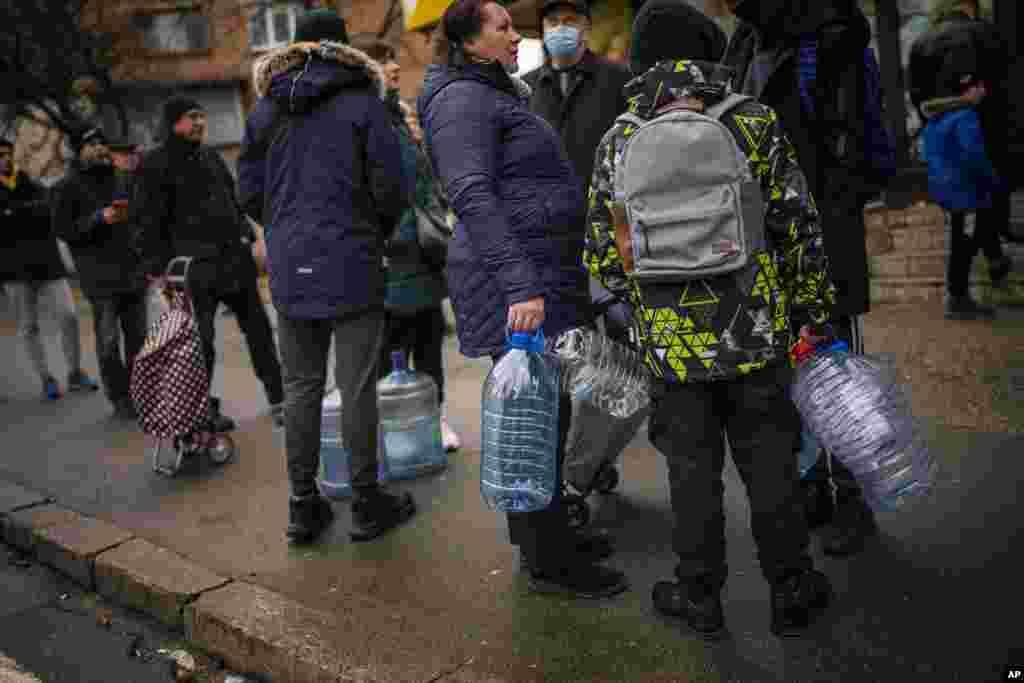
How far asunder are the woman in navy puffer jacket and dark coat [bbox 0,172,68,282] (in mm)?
5525

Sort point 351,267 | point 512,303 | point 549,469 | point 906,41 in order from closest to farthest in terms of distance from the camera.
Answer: point 512,303, point 549,469, point 351,267, point 906,41

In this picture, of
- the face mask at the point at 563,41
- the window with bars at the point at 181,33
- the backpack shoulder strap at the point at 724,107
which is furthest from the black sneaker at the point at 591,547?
the window with bars at the point at 181,33

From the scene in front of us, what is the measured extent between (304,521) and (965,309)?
4.67 m

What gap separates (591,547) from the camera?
3500 millimetres

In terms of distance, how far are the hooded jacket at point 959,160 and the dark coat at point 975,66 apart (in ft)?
0.78

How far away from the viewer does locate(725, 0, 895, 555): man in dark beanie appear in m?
3.25

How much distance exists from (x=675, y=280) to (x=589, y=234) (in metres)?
0.37

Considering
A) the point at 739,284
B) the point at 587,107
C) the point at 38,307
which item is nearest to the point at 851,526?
the point at 739,284

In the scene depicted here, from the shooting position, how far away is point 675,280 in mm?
2699

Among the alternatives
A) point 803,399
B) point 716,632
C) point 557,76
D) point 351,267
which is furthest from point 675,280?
point 557,76

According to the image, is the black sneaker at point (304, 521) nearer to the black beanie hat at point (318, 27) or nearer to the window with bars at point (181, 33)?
the black beanie hat at point (318, 27)

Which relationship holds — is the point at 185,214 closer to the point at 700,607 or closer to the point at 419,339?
the point at 419,339

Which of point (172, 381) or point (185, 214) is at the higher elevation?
point (185, 214)

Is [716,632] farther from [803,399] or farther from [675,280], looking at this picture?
[675,280]
